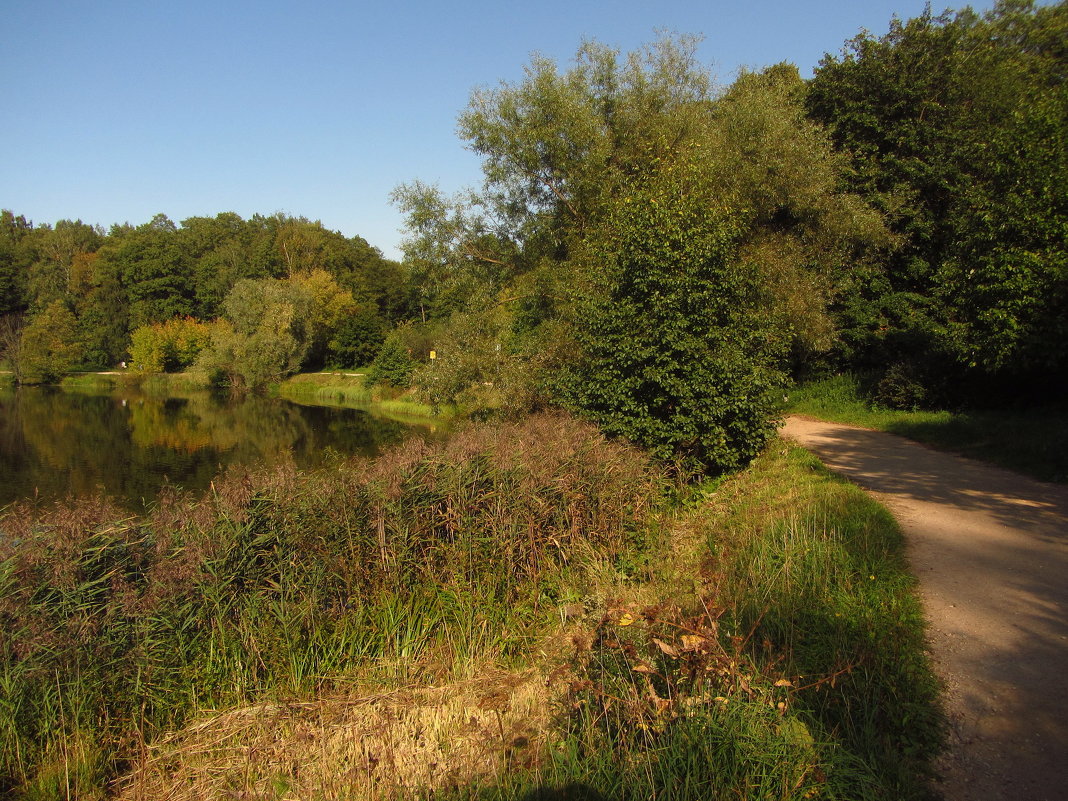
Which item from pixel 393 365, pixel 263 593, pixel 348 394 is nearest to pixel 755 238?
pixel 263 593

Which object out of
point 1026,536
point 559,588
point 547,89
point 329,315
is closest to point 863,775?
point 559,588

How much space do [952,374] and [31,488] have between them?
2283 cm

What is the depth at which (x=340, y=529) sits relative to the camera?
19.9ft

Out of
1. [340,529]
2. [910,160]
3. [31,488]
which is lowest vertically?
[31,488]

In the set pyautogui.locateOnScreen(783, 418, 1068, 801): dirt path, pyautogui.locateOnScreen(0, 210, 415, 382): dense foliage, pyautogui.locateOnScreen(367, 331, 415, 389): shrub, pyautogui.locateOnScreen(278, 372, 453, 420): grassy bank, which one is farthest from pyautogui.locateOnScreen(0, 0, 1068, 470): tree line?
pyautogui.locateOnScreen(0, 210, 415, 382): dense foliage

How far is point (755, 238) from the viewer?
693 inches

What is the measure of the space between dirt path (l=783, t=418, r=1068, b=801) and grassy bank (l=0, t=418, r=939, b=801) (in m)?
0.23

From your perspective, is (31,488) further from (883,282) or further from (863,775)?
(883,282)

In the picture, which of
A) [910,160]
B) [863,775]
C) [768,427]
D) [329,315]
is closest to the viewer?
[863,775]

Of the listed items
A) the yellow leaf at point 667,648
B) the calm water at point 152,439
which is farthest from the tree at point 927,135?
the calm water at point 152,439

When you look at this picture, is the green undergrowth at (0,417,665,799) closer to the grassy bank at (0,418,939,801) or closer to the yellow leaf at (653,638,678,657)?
the grassy bank at (0,418,939,801)

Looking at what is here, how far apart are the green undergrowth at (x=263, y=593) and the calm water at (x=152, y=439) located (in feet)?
10.8

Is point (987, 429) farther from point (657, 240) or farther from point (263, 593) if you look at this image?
point (263, 593)

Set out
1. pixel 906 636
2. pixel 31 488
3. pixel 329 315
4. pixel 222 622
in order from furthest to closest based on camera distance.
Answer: pixel 329 315 < pixel 31 488 < pixel 222 622 < pixel 906 636
